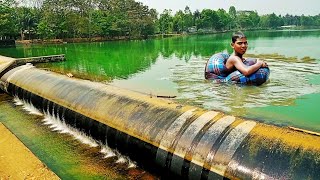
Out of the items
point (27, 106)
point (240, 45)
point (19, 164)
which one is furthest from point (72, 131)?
point (240, 45)

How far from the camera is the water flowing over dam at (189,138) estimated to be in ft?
13.2

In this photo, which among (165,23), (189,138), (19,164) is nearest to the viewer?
(189,138)

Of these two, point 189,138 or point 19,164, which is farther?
point 19,164

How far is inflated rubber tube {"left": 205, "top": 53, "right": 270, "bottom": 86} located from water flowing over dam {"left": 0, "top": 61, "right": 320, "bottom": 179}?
5.60m

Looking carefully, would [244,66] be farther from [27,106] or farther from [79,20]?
[79,20]

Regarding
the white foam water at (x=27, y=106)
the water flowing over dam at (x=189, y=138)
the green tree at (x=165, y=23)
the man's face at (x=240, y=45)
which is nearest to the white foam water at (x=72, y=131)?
the white foam water at (x=27, y=106)

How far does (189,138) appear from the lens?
16.7 ft

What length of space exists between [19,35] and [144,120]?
232 ft

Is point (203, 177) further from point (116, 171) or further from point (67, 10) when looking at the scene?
point (67, 10)

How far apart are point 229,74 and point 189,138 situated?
26.8 ft

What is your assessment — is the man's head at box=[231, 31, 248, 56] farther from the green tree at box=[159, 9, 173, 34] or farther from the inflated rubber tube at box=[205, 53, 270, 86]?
the green tree at box=[159, 9, 173, 34]

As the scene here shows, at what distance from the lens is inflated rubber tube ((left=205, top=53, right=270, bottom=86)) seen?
1191 centimetres

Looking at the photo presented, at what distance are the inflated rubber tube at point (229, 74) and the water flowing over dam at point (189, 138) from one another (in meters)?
5.60

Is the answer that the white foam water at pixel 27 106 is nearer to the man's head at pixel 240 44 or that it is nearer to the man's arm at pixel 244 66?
the man's arm at pixel 244 66
